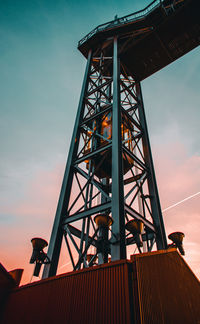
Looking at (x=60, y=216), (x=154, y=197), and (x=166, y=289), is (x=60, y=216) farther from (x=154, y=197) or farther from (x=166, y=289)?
(x=166, y=289)

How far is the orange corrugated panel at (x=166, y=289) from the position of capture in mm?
3090

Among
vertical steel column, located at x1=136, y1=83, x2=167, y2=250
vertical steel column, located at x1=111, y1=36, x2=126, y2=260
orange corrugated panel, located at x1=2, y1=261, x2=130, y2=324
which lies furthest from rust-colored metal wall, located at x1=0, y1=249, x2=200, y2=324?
vertical steel column, located at x1=136, y1=83, x2=167, y2=250

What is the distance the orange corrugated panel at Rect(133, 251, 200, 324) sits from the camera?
309cm

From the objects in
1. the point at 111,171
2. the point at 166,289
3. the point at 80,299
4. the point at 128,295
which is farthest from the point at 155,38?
the point at 80,299

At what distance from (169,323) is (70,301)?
82.4 inches

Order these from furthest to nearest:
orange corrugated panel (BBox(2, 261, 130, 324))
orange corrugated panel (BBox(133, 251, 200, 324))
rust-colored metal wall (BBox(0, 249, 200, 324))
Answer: orange corrugated panel (BBox(2, 261, 130, 324))
rust-colored metal wall (BBox(0, 249, 200, 324))
orange corrugated panel (BBox(133, 251, 200, 324))

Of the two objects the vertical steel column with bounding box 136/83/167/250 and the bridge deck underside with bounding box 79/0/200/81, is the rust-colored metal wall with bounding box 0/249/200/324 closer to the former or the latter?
the vertical steel column with bounding box 136/83/167/250

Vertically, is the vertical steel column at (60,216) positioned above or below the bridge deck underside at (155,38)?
below

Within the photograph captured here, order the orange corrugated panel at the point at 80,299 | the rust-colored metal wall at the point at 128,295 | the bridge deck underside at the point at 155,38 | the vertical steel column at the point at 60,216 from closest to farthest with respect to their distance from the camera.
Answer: the rust-colored metal wall at the point at 128,295 < the orange corrugated panel at the point at 80,299 < the vertical steel column at the point at 60,216 < the bridge deck underside at the point at 155,38

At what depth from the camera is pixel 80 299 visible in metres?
4.02

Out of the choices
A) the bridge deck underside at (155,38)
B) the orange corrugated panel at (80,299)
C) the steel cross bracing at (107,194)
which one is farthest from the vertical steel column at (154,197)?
the bridge deck underside at (155,38)

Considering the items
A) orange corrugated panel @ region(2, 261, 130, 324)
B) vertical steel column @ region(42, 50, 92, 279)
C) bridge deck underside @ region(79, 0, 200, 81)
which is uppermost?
bridge deck underside @ region(79, 0, 200, 81)

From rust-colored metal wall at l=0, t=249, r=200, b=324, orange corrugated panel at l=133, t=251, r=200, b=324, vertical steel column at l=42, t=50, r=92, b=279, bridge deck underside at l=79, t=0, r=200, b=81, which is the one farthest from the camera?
bridge deck underside at l=79, t=0, r=200, b=81

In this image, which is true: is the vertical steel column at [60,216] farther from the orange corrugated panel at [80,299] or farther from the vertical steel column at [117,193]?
the vertical steel column at [117,193]
